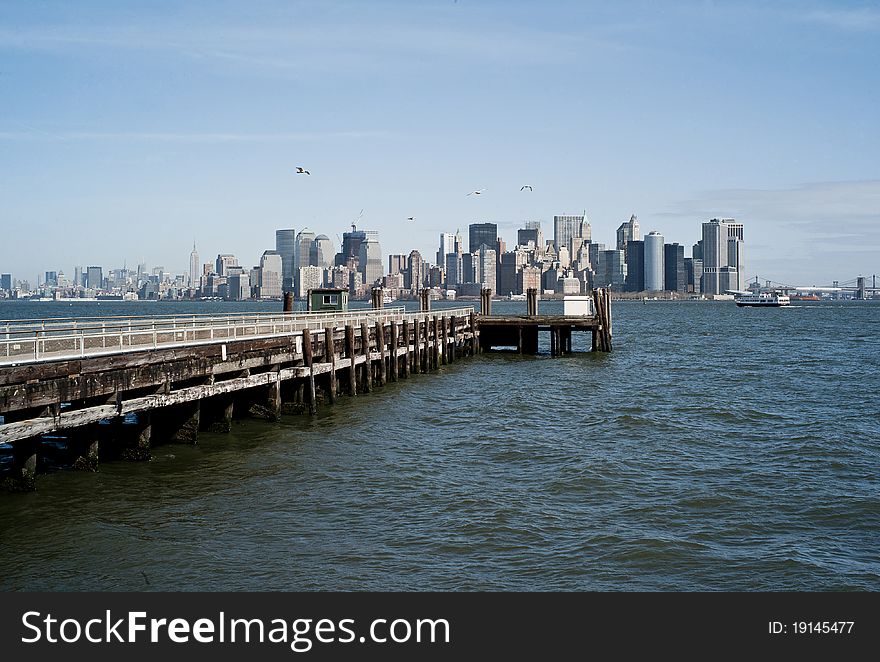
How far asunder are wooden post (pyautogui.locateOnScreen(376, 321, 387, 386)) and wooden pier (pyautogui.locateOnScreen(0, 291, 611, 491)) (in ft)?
0.18

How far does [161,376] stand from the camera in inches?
Answer: 890

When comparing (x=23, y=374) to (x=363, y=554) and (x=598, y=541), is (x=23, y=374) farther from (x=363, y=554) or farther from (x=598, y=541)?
(x=598, y=541)

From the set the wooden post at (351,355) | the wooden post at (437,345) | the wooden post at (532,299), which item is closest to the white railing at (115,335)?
the wooden post at (351,355)

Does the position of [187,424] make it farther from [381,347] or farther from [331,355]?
[381,347]

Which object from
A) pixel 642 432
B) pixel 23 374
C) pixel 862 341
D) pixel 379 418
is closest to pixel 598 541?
pixel 23 374

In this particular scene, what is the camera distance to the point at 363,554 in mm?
15258

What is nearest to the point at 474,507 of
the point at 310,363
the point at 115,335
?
the point at 115,335

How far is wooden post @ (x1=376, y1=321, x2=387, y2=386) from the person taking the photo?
40.2 meters
